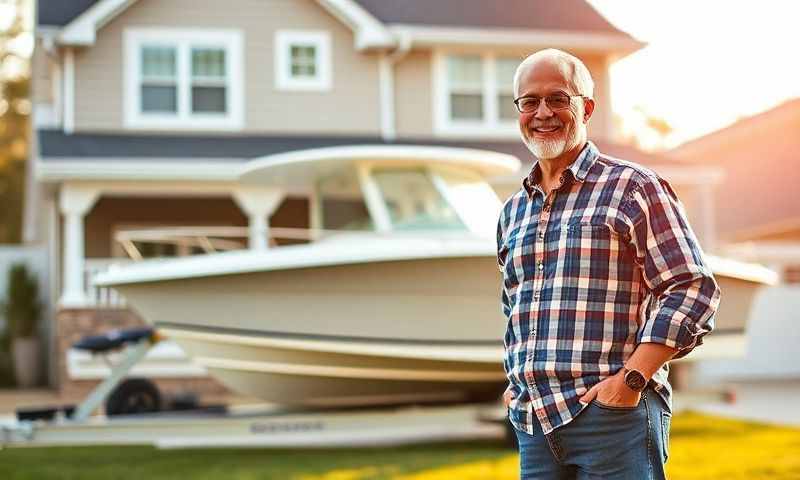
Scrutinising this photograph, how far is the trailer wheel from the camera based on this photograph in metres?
8.79

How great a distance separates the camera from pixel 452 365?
815cm

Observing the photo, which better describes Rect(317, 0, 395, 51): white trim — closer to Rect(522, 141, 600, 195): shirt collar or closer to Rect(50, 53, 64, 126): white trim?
Rect(50, 53, 64, 126): white trim

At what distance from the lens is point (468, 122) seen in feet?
49.6

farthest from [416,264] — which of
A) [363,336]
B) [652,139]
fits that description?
[652,139]

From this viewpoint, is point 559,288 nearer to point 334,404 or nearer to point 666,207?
point 666,207

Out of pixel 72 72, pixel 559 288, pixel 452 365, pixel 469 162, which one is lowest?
pixel 452 365

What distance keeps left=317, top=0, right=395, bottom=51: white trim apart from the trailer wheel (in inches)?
273

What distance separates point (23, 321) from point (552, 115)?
14.7 m

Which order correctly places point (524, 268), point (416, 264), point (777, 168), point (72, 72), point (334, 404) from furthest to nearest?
point (777, 168)
point (72, 72)
point (334, 404)
point (416, 264)
point (524, 268)

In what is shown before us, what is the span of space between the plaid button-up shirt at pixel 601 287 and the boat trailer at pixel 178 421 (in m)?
5.44

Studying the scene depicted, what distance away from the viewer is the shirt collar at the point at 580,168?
101 inches

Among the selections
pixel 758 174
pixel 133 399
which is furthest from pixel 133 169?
pixel 758 174

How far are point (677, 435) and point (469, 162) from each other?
295 centimetres

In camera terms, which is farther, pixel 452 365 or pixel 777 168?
pixel 777 168
